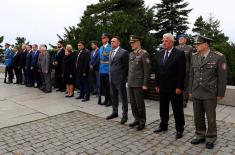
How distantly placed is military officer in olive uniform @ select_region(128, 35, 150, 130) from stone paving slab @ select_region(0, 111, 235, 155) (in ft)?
1.43

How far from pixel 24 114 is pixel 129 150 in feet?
11.7

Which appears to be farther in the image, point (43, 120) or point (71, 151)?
point (43, 120)

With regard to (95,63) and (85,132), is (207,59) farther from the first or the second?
(95,63)

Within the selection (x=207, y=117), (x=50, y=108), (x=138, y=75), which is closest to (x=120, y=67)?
(x=138, y=75)

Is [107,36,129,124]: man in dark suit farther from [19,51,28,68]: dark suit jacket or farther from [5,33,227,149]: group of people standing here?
[19,51,28,68]: dark suit jacket

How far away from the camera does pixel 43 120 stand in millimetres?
6551

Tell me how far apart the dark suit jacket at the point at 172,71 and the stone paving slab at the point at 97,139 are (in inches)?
37.4

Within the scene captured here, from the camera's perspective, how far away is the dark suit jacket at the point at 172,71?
509 cm

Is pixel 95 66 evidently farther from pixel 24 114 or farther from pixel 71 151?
pixel 71 151

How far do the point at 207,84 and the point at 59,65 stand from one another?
6.98 m

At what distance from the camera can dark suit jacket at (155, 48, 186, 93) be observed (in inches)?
200

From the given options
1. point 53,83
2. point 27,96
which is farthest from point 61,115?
point 53,83

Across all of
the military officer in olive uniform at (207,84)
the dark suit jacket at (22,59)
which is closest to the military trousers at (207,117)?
the military officer in olive uniform at (207,84)

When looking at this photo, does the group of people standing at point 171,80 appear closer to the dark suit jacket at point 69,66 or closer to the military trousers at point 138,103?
the military trousers at point 138,103
